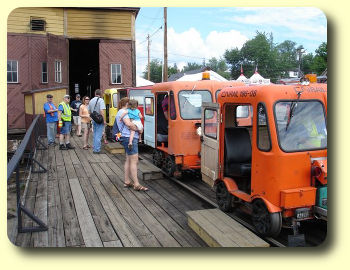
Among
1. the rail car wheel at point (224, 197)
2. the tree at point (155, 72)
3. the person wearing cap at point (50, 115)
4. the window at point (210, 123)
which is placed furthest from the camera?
the tree at point (155, 72)

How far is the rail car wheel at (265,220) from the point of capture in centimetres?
432

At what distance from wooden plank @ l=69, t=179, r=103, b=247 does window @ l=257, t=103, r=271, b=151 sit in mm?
2334

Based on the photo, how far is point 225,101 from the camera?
209 inches

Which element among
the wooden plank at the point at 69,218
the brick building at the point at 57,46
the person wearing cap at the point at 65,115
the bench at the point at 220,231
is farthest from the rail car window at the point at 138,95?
the bench at the point at 220,231

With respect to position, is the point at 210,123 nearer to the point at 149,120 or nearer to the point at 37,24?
the point at 149,120

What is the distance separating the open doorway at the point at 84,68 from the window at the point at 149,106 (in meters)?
13.7

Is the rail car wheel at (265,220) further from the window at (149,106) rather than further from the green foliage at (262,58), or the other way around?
the green foliage at (262,58)

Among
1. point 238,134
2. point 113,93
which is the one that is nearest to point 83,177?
point 238,134

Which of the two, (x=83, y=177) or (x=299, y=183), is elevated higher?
(x=299, y=183)

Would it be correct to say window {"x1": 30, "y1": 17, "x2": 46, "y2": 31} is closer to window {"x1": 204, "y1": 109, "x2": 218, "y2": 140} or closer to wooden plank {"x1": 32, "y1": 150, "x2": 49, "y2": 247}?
wooden plank {"x1": 32, "y1": 150, "x2": 49, "y2": 247}

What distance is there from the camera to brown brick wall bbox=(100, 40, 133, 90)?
2075cm

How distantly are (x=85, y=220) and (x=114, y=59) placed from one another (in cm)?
1692

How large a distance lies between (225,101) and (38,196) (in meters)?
3.75

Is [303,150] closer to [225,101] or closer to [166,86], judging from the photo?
[225,101]
